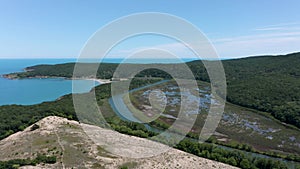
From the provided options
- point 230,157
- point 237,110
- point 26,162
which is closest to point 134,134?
→ point 230,157

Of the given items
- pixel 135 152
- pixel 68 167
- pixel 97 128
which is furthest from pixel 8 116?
pixel 135 152

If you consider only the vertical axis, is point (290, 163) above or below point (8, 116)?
below

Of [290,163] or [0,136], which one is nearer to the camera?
[290,163]

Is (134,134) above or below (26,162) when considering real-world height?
above

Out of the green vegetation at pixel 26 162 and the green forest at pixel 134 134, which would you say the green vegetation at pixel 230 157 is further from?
the green vegetation at pixel 26 162

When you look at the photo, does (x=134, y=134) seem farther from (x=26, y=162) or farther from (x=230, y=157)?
(x=26, y=162)

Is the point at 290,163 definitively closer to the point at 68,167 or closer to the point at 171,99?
the point at 68,167

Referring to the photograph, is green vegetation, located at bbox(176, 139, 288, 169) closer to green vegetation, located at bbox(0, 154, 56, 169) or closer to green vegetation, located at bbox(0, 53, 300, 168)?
green vegetation, located at bbox(0, 53, 300, 168)

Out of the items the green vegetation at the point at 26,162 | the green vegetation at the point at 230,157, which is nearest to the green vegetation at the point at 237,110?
the green vegetation at the point at 230,157
